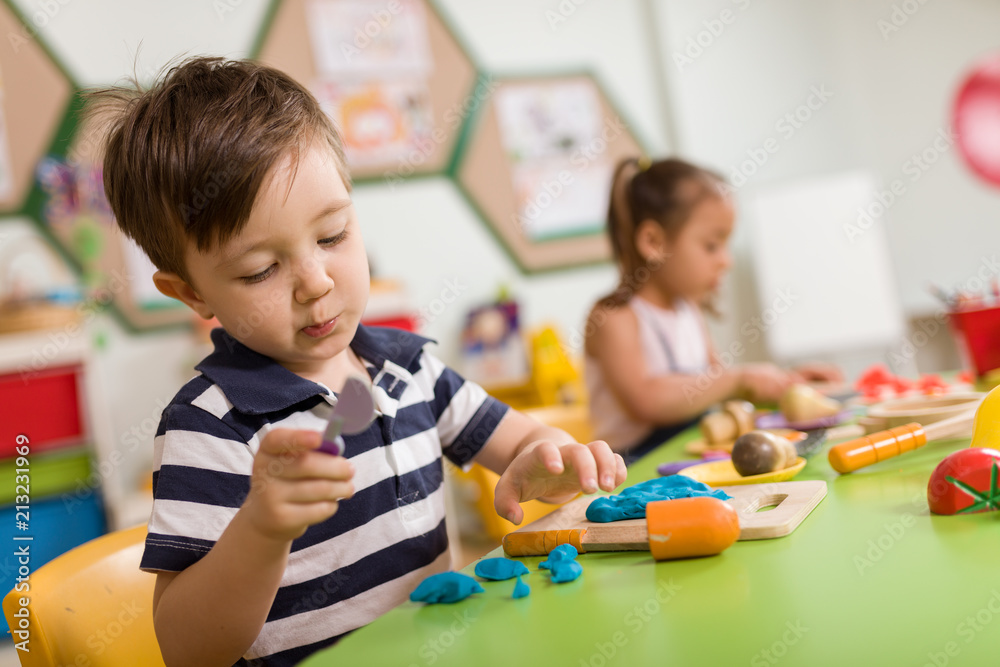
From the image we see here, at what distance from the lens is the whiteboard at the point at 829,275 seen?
2908 mm

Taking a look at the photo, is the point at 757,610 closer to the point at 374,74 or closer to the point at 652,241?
the point at 652,241

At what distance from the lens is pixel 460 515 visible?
274 cm

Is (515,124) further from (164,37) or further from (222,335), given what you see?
(222,335)

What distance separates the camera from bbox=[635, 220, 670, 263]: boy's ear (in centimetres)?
157

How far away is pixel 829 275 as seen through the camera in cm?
293

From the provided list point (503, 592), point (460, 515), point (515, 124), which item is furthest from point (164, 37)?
point (503, 592)
